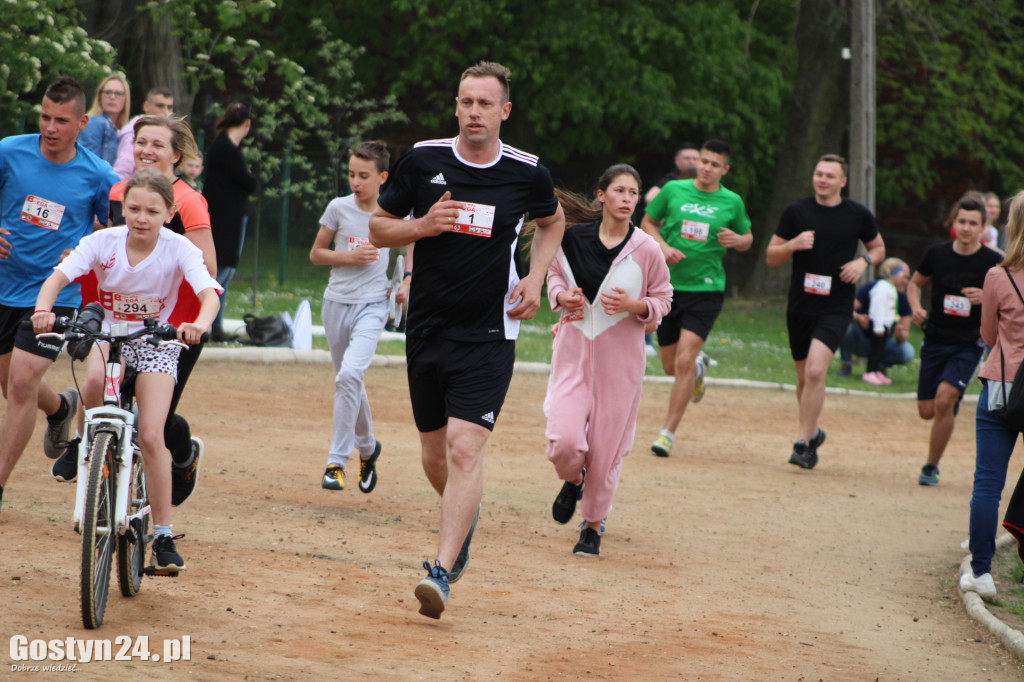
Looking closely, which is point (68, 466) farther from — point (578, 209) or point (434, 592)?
point (578, 209)

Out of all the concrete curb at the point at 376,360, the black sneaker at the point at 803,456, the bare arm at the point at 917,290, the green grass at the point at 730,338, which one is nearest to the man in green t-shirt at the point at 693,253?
the black sneaker at the point at 803,456

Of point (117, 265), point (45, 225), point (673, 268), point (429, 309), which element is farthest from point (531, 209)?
point (673, 268)

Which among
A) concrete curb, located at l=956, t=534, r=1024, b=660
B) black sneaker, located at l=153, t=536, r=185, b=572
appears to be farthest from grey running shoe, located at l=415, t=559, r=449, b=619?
concrete curb, located at l=956, t=534, r=1024, b=660

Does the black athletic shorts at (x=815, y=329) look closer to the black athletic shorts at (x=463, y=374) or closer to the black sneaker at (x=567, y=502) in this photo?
the black sneaker at (x=567, y=502)

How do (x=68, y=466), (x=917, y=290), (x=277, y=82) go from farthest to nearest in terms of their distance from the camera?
(x=277, y=82), (x=917, y=290), (x=68, y=466)

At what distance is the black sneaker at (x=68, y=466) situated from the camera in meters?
7.39

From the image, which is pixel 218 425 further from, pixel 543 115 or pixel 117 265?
pixel 543 115

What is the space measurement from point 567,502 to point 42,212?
333 cm

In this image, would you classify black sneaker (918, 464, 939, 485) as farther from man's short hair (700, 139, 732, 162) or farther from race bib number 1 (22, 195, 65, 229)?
race bib number 1 (22, 195, 65, 229)

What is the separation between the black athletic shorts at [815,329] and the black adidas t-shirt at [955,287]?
0.68m

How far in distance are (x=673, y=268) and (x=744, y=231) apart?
0.68m

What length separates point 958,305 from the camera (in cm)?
1004

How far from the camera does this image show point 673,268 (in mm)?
10930

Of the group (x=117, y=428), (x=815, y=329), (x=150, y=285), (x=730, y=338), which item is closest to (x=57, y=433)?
(x=150, y=285)
